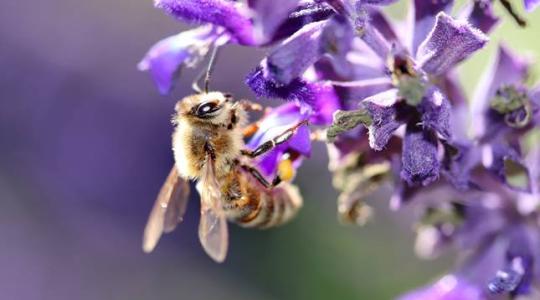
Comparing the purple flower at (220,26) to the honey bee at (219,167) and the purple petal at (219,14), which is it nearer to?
the purple petal at (219,14)

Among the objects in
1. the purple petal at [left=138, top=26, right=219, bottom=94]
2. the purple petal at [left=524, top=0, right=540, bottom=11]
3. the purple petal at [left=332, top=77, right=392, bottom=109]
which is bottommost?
the purple petal at [left=332, top=77, right=392, bottom=109]

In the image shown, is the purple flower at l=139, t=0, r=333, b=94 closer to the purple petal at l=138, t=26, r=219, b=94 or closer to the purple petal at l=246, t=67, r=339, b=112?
the purple petal at l=138, t=26, r=219, b=94

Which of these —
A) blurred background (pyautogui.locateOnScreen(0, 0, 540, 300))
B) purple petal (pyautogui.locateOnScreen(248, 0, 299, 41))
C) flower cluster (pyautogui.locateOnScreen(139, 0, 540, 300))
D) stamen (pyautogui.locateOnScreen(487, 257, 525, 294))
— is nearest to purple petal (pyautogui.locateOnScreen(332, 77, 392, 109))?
flower cluster (pyautogui.locateOnScreen(139, 0, 540, 300))

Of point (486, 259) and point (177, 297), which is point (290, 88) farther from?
point (177, 297)

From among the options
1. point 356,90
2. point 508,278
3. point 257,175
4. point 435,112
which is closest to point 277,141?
point 356,90

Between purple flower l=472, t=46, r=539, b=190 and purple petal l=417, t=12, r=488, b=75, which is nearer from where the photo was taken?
purple petal l=417, t=12, r=488, b=75

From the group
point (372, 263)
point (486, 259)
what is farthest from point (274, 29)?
point (372, 263)

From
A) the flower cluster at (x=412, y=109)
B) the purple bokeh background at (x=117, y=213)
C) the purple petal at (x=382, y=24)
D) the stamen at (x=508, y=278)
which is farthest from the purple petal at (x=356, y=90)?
the purple bokeh background at (x=117, y=213)
